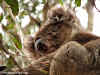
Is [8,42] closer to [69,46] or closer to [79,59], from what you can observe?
[69,46]

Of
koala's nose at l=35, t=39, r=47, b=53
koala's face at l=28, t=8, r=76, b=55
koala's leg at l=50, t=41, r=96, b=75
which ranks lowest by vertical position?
koala's leg at l=50, t=41, r=96, b=75

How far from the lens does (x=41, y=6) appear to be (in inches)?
208

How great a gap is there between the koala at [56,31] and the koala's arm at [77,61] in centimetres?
117

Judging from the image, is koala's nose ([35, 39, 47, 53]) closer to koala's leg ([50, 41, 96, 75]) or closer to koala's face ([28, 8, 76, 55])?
koala's face ([28, 8, 76, 55])

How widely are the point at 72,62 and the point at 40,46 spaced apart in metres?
1.48

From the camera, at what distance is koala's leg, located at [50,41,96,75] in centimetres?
287

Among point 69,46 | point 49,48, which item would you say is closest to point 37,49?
point 49,48

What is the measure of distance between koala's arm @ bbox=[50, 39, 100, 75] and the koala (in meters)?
1.17

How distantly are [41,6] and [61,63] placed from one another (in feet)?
8.91

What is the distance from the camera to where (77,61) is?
9.42 ft

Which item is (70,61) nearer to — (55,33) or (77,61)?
(77,61)

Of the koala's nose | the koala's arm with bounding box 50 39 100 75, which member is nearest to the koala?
the koala's nose

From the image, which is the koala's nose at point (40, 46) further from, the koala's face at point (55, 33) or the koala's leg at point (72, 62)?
the koala's leg at point (72, 62)

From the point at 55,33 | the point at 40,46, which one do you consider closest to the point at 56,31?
the point at 55,33
